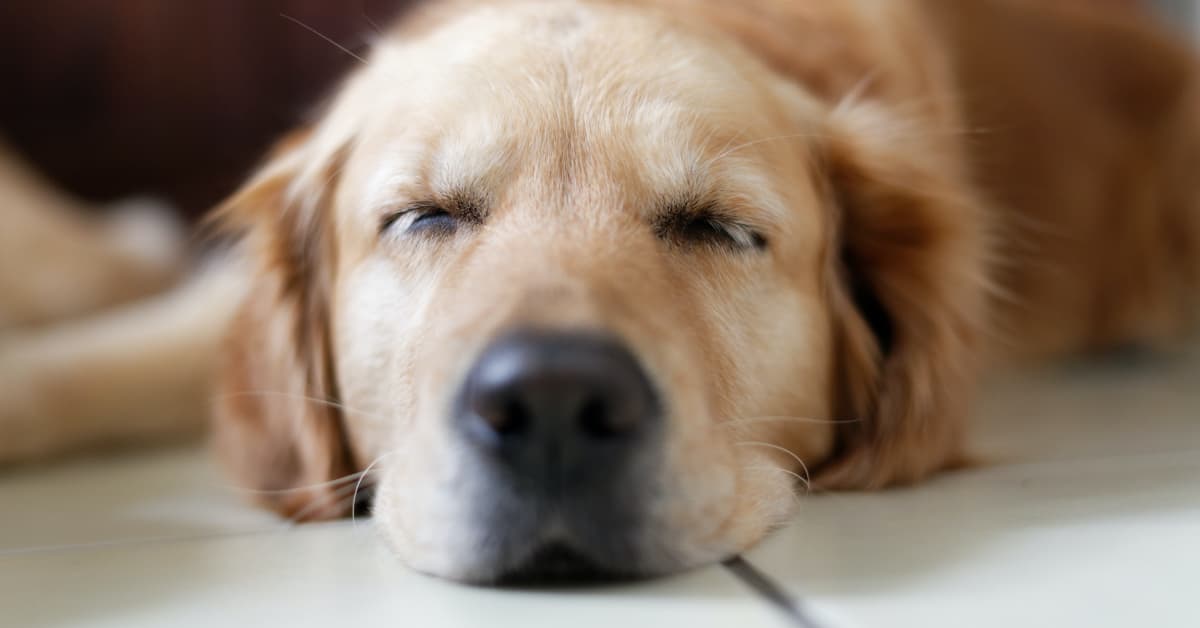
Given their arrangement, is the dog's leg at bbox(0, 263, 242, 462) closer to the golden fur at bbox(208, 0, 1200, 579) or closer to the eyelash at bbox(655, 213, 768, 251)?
the golden fur at bbox(208, 0, 1200, 579)

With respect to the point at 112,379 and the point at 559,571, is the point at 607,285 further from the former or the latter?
the point at 112,379

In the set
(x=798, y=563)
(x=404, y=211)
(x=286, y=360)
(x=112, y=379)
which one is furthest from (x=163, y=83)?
(x=798, y=563)

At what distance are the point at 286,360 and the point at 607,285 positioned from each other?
2.33ft

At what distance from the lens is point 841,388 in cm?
170

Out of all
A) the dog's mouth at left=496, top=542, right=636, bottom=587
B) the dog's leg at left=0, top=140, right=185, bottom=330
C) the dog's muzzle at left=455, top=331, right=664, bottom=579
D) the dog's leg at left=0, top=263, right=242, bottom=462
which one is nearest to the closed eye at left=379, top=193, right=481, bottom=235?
the dog's muzzle at left=455, top=331, right=664, bottom=579

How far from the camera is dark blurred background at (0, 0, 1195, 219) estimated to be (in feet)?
10.5

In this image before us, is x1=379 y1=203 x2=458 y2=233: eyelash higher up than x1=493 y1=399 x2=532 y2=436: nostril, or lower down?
higher up

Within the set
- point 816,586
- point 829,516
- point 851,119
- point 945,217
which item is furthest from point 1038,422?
point 816,586

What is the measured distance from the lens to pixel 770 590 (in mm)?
1084

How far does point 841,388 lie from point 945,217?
1.10 feet

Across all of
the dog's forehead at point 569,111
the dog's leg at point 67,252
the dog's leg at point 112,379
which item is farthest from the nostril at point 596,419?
the dog's leg at point 67,252

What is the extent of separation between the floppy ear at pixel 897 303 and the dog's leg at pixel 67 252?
1975mm

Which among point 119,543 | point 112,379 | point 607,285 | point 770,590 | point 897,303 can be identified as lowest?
point 119,543

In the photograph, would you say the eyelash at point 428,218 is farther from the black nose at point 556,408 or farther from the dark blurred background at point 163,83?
the dark blurred background at point 163,83
